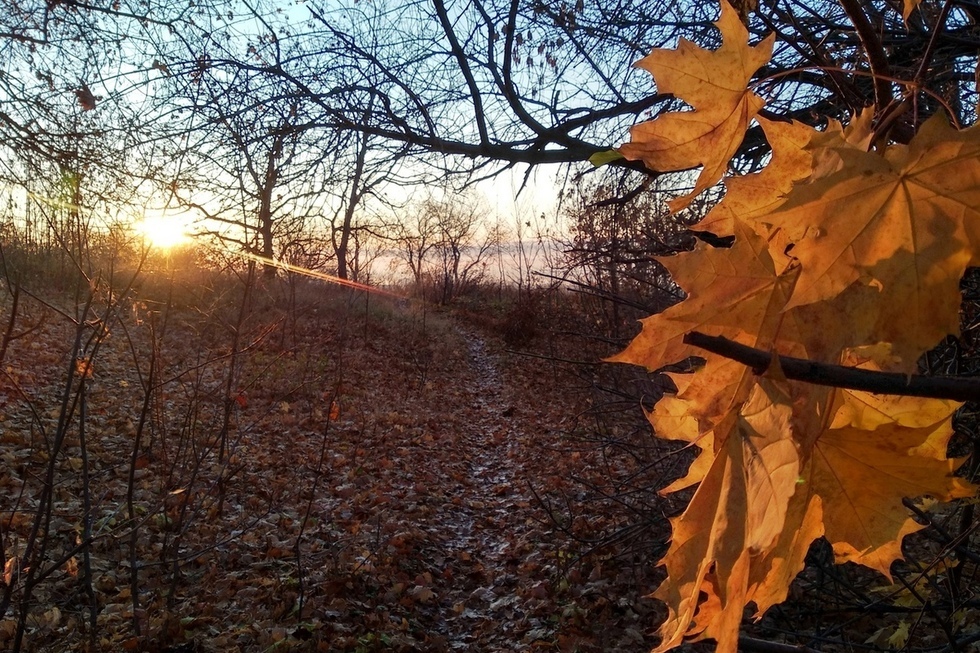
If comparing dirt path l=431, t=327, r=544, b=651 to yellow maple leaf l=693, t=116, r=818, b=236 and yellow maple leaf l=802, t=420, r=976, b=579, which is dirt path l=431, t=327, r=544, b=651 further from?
yellow maple leaf l=693, t=116, r=818, b=236

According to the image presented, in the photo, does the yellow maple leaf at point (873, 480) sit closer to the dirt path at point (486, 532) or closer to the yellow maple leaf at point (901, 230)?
the yellow maple leaf at point (901, 230)

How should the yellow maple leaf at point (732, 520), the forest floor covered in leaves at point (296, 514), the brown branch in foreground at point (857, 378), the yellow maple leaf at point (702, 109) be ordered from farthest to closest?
the forest floor covered in leaves at point (296, 514) < the yellow maple leaf at point (702, 109) < the yellow maple leaf at point (732, 520) < the brown branch in foreground at point (857, 378)

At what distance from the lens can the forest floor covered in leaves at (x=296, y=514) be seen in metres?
3.37

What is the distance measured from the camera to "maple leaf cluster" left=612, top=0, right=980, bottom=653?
0.44 meters

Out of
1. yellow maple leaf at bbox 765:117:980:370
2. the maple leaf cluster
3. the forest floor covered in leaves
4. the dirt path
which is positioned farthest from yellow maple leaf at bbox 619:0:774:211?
the dirt path

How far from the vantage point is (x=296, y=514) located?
5035mm

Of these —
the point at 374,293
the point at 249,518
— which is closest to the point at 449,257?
the point at 374,293

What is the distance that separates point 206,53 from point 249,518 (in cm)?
351

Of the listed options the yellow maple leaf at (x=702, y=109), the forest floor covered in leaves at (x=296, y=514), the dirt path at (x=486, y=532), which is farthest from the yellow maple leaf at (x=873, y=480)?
the dirt path at (x=486, y=532)

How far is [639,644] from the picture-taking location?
3639 mm

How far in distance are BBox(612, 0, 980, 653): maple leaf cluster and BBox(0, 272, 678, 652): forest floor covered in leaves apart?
0.99 meters

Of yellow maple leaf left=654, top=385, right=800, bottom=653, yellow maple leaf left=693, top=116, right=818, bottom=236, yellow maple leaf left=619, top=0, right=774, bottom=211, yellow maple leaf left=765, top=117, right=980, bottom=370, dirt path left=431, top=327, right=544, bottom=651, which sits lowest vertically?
dirt path left=431, top=327, right=544, bottom=651

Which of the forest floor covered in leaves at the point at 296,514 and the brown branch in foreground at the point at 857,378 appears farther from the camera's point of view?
the forest floor covered in leaves at the point at 296,514

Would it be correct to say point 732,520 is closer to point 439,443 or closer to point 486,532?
point 486,532
